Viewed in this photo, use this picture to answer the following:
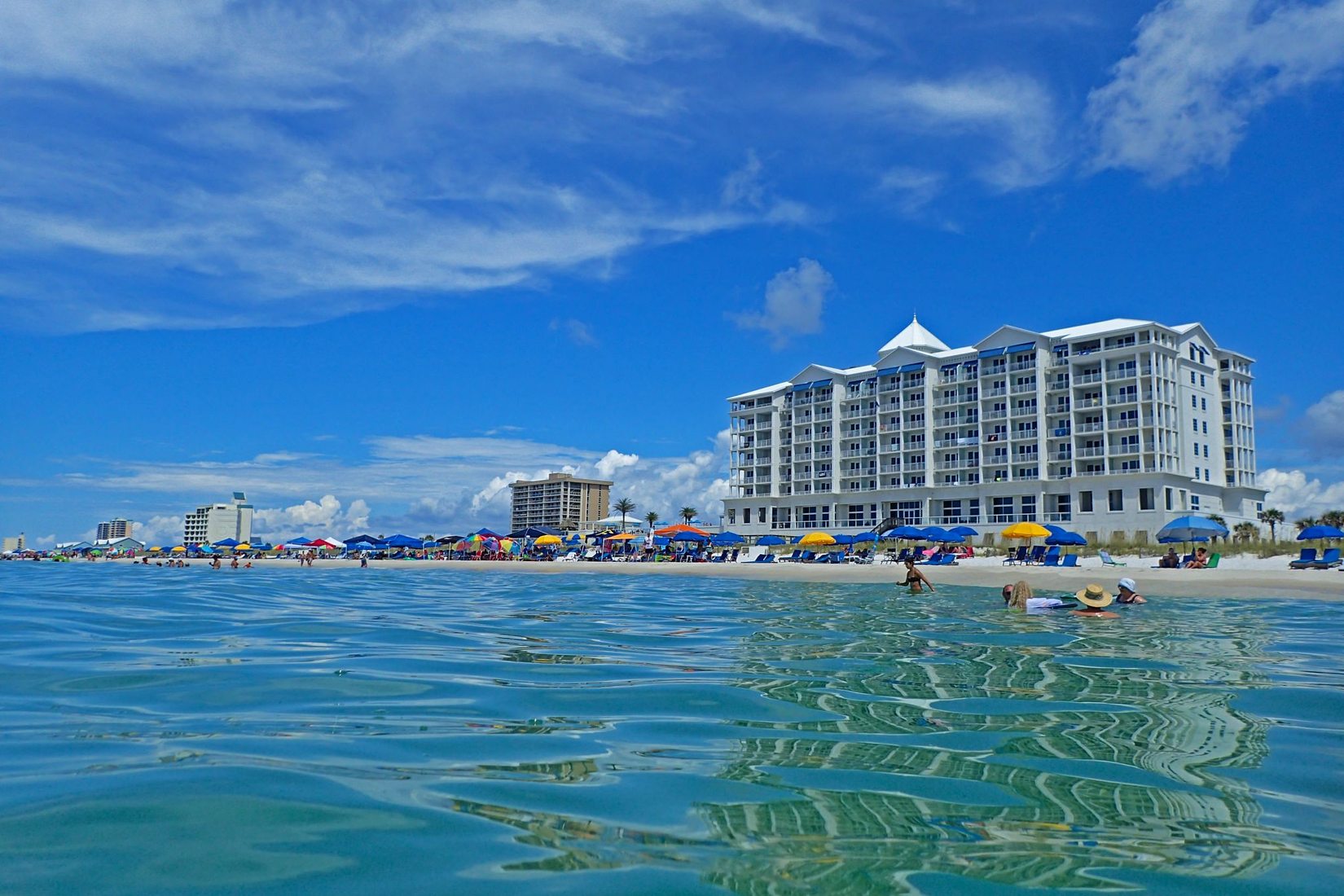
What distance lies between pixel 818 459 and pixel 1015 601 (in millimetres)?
61642

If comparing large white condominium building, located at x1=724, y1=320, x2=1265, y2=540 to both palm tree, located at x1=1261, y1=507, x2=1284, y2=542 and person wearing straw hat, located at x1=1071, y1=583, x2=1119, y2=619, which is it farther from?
person wearing straw hat, located at x1=1071, y1=583, x2=1119, y2=619

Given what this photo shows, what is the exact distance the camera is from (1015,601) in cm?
1587

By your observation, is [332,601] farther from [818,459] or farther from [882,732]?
[818,459]

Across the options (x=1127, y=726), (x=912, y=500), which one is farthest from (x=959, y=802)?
(x=912, y=500)

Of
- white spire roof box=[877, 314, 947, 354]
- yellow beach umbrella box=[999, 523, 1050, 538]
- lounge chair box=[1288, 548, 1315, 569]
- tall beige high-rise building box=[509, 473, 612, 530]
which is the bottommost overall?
lounge chair box=[1288, 548, 1315, 569]

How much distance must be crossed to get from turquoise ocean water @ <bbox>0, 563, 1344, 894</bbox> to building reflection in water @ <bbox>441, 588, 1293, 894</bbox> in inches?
0.8

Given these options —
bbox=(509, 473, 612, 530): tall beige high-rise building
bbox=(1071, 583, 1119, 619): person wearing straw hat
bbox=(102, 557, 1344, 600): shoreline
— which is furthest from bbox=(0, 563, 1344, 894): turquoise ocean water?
bbox=(509, 473, 612, 530): tall beige high-rise building

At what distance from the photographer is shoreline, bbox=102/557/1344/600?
22.1 m

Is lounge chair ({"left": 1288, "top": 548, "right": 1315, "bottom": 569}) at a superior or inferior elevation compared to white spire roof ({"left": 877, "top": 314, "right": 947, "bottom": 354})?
inferior

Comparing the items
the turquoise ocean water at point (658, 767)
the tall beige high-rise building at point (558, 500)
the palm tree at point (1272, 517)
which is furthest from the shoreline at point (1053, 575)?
the tall beige high-rise building at point (558, 500)

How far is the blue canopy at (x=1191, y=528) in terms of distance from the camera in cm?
A: 3453

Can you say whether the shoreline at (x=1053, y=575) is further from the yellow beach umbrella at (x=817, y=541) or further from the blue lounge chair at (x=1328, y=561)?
the yellow beach umbrella at (x=817, y=541)

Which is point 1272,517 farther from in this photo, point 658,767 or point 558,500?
point 558,500

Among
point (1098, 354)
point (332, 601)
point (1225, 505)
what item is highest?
point (1098, 354)
